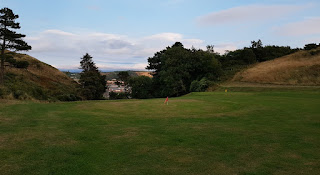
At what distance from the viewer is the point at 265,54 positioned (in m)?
84.9

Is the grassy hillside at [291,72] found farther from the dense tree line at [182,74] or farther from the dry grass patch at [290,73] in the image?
the dense tree line at [182,74]

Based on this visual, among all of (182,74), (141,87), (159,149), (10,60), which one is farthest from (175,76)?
(159,149)

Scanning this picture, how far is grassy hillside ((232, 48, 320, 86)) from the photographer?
163 ft

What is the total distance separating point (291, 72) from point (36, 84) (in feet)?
223

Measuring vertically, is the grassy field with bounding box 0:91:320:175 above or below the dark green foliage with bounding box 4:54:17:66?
below

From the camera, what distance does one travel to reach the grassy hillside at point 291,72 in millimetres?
49653

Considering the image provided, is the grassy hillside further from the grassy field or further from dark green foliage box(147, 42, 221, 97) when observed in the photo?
the grassy field

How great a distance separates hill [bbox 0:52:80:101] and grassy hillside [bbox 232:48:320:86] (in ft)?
→ 156

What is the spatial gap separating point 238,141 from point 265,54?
288ft

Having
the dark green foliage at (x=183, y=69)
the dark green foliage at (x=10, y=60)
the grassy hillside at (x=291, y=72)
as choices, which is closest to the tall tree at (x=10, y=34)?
the dark green foliage at (x=10, y=60)

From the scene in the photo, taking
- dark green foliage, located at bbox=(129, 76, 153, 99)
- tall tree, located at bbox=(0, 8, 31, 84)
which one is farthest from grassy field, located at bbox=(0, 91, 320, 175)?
dark green foliage, located at bbox=(129, 76, 153, 99)

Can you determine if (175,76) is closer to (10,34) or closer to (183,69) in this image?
(183,69)

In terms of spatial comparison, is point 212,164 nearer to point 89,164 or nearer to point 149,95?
point 89,164

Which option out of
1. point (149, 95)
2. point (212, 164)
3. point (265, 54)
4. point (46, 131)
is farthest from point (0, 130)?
point (265, 54)
